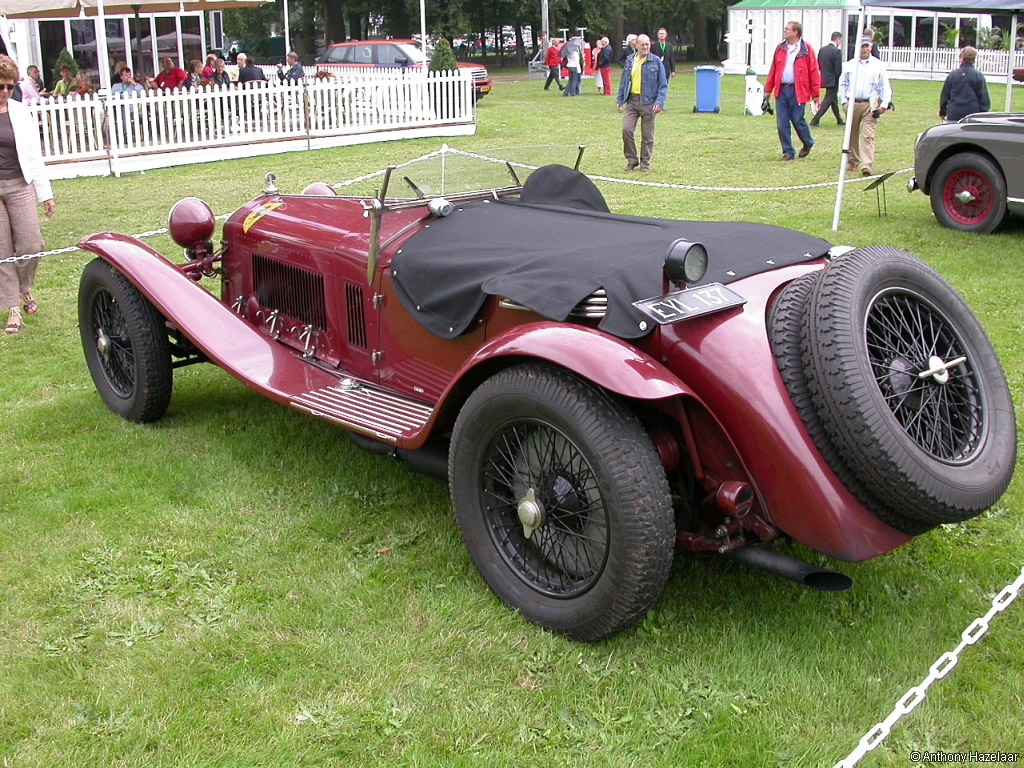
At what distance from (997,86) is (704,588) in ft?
94.6

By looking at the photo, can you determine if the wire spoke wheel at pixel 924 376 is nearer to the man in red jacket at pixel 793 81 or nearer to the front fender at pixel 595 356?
the front fender at pixel 595 356

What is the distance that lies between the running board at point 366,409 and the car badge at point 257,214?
126 cm

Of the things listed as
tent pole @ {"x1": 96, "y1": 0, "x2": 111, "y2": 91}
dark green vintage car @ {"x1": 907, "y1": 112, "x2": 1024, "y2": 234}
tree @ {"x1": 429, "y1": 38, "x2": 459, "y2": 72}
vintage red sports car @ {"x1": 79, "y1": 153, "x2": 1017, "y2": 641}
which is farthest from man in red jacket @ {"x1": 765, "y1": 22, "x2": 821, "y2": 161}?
tree @ {"x1": 429, "y1": 38, "x2": 459, "y2": 72}

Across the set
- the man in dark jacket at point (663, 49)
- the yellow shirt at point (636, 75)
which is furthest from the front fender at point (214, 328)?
the man in dark jacket at point (663, 49)

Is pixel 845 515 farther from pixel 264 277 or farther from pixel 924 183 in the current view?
pixel 924 183

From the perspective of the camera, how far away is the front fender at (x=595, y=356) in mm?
2934

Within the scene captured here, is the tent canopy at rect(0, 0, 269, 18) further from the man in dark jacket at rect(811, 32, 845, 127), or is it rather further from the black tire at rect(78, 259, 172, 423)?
the man in dark jacket at rect(811, 32, 845, 127)

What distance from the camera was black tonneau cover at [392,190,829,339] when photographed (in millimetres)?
3344

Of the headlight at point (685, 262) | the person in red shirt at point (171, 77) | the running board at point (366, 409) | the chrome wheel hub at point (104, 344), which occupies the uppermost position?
the person in red shirt at point (171, 77)

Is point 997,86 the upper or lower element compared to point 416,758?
upper

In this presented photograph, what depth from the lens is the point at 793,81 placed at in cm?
1374

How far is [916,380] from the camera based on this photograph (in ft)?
10.4

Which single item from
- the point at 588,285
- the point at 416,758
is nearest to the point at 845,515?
the point at 588,285

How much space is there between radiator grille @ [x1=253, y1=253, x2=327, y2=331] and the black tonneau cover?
2.60 feet
